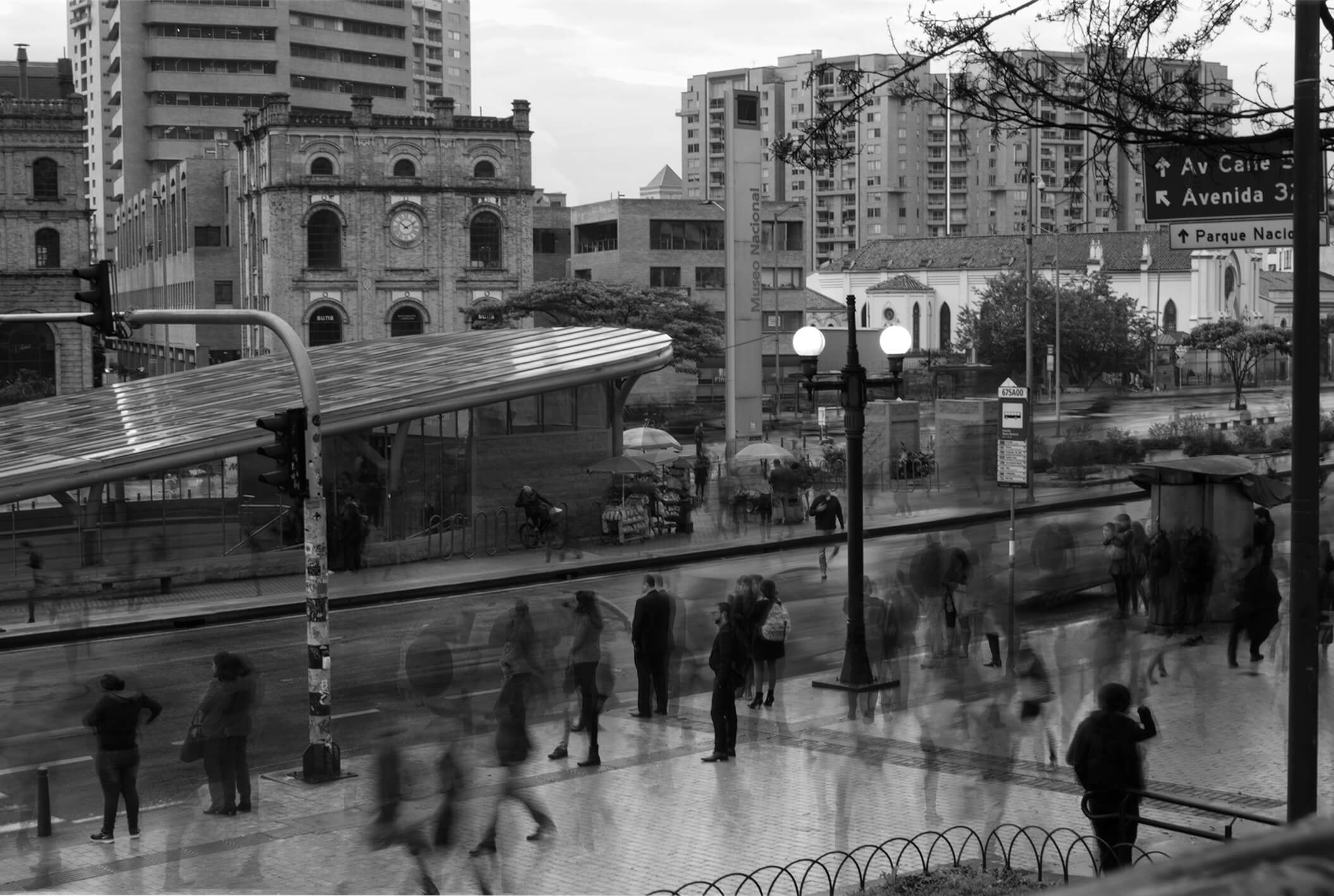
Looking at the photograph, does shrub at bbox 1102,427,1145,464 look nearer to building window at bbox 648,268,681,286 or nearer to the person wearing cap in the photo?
the person wearing cap

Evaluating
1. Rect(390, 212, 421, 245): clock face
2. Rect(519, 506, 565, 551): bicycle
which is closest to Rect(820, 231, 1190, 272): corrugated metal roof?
Rect(390, 212, 421, 245): clock face

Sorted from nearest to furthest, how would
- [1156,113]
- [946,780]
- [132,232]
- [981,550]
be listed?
[1156,113], [946,780], [981,550], [132,232]

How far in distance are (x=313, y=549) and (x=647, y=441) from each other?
1047 inches

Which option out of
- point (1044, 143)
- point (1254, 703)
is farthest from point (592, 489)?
point (1044, 143)

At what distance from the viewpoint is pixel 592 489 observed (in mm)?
33000

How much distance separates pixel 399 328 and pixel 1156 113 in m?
61.9

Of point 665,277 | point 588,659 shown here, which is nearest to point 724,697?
point 588,659

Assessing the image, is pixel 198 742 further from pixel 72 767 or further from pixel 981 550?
pixel 981 550

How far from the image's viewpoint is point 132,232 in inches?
4031

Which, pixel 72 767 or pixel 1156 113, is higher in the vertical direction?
pixel 1156 113

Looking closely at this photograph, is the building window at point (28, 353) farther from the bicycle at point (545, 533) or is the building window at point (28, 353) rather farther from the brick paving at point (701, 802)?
the brick paving at point (701, 802)

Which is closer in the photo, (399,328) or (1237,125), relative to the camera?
(1237,125)

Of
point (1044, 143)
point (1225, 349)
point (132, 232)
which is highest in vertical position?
point (1044, 143)

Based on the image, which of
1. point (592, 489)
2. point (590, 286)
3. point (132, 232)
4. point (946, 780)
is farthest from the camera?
point (132, 232)
